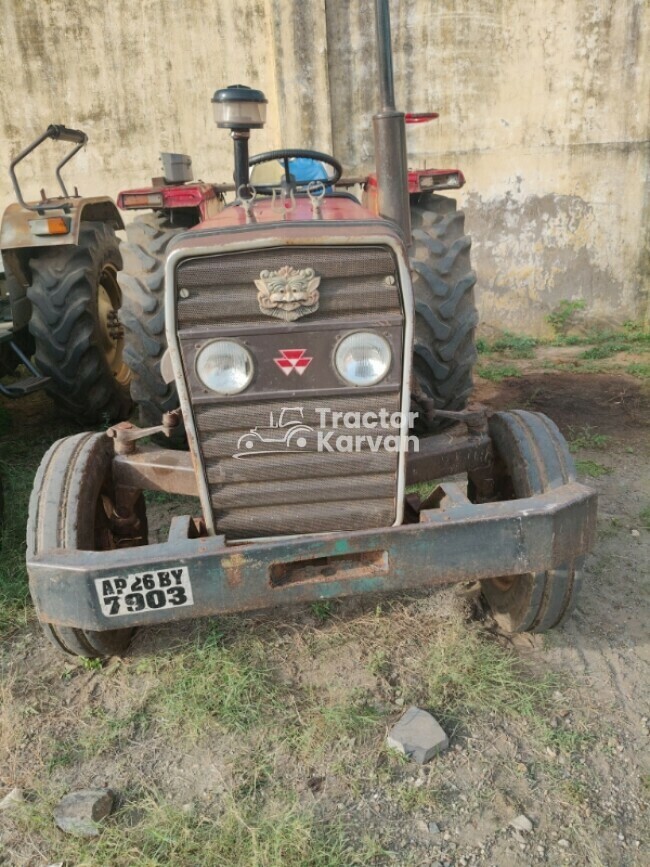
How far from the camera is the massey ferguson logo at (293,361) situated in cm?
208

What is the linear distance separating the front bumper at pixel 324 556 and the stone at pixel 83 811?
1.53ft

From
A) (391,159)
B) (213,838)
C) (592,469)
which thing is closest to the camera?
(213,838)

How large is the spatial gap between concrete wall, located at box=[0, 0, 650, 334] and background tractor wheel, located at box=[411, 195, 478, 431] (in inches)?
145

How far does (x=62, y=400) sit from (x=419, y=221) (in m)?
2.48

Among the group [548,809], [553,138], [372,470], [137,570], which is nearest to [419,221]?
[372,470]

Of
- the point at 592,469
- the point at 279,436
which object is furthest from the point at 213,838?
the point at 592,469

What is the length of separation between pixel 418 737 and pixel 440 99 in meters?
5.98

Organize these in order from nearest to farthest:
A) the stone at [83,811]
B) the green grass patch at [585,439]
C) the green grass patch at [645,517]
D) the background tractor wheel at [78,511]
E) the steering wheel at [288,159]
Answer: the stone at [83,811] < the background tractor wheel at [78,511] < the steering wheel at [288,159] < the green grass patch at [645,517] < the green grass patch at [585,439]

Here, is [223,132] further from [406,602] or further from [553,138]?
[406,602]

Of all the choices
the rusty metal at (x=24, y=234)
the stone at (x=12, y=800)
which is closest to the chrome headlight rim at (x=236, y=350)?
the stone at (x=12, y=800)

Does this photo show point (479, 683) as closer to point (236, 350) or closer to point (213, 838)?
point (213, 838)

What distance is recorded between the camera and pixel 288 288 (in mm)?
2012

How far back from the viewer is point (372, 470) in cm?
227

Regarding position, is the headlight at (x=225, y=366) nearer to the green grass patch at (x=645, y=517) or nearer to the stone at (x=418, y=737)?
the stone at (x=418, y=737)
